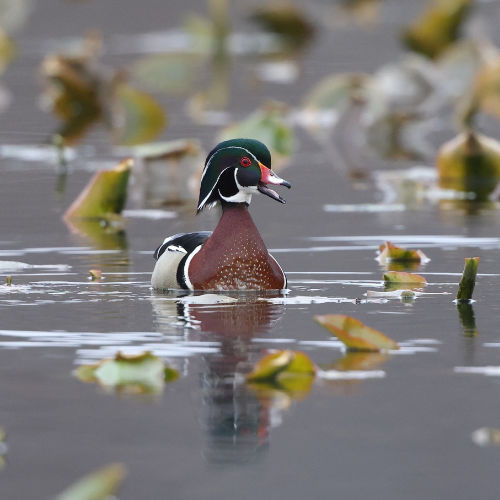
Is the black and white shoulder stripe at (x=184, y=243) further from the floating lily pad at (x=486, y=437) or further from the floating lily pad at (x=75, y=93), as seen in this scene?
the floating lily pad at (x=75, y=93)

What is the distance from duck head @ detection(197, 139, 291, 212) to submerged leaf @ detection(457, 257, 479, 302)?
1.43 meters

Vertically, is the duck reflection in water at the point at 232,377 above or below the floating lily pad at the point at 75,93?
below

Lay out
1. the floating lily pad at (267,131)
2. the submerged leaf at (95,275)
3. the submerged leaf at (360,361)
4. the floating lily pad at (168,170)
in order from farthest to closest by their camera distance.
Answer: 1. the floating lily pad at (267,131)
2. the floating lily pad at (168,170)
3. the submerged leaf at (95,275)
4. the submerged leaf at (360,361)

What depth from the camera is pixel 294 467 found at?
20.6ft

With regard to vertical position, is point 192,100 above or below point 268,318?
above

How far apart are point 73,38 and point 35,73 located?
629cm

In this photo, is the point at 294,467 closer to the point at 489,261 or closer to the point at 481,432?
the point at 481,432

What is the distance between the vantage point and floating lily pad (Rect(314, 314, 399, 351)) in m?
8.13

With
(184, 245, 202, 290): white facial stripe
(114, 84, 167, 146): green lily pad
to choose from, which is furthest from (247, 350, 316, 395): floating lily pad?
(114, 84, 167, 146): green lily pad

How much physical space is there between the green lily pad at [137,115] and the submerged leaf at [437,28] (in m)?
7.09

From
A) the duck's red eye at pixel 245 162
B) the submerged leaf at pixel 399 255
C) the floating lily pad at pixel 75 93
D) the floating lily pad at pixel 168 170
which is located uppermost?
the floating lily pad at pixel 75 93

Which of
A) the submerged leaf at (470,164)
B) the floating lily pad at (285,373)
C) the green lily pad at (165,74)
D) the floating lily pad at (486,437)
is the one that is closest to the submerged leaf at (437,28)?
the green lily pad at (165,74)

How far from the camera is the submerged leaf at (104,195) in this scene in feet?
44.1

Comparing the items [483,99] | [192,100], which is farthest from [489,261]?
[192,100]
